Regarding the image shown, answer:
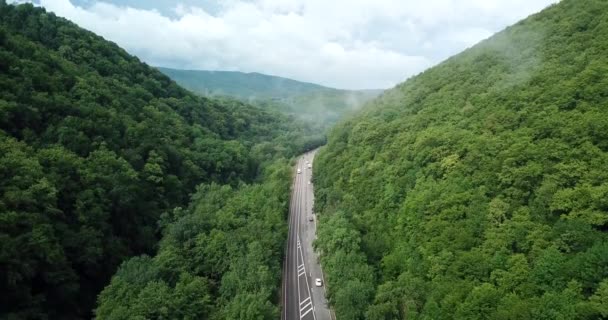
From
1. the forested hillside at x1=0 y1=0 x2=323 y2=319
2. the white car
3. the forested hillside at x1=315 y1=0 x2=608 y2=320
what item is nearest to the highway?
the white car

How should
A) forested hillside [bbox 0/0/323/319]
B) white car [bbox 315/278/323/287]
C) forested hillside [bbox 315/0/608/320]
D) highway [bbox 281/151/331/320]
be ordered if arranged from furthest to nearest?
white car [bbox 315/278/323/287] < highway [bbox 281/151/331/320] < forested hillside [bbox 0/0/323/319] < forested hillside [bbox 315/0/608/320]

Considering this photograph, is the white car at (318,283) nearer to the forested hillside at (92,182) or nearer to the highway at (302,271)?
the highway at (302,271)

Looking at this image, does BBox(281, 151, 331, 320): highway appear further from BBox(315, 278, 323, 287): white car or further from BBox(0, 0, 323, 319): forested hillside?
BBox(0, 0, 323, 319): forested hillside

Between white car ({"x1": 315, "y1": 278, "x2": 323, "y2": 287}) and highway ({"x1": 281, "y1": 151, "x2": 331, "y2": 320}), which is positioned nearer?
highway ({"x1": 281, "y1": 151, "x2": 331, "y2": 320})

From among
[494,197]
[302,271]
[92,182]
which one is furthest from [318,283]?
[92,182]

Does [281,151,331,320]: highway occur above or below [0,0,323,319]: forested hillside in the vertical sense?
below

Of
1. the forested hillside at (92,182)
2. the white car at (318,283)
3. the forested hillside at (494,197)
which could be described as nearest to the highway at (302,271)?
the white car at (318,283)

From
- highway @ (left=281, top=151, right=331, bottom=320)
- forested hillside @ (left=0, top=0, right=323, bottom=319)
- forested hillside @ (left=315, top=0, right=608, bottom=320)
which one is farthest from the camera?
highway @ (left=281, top=151, right=331, bottom=320)
